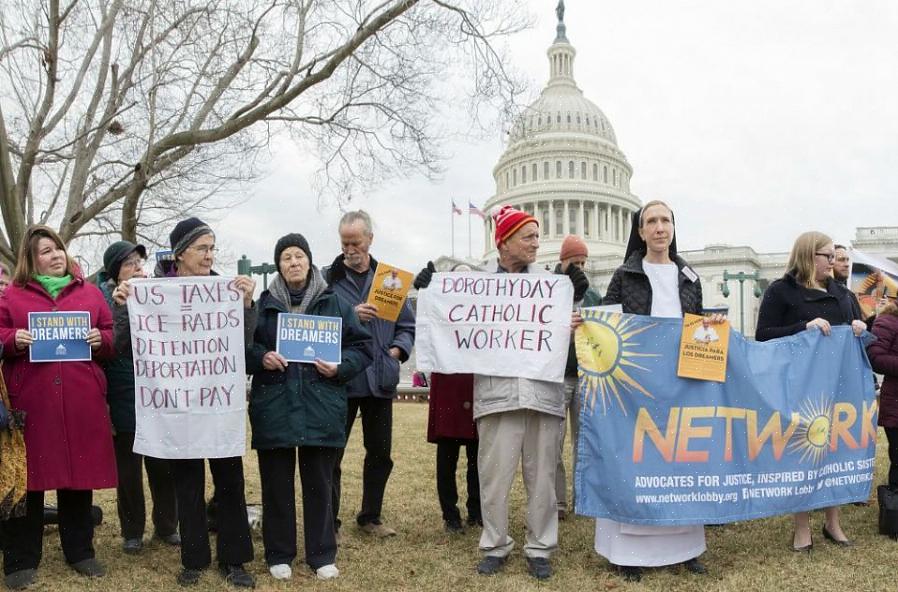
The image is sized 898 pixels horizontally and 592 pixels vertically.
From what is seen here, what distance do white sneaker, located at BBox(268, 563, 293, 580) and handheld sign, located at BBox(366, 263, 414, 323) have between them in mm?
1787

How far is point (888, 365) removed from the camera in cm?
551

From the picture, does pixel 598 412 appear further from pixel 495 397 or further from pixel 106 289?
pixel 106 289

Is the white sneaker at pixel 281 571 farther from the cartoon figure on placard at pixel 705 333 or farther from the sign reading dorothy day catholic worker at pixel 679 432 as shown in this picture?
the cartoon figure on placard at pixel 705 333

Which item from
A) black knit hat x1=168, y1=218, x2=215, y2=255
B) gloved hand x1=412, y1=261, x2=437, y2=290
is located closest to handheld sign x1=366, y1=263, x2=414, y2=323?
gloved hand x1=412, y1=261, x2=437, y2=290

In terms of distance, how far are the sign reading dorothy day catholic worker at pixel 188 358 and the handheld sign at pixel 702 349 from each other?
2647 mm

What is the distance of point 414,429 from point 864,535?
8077mm

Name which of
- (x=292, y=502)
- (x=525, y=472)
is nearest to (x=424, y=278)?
(x=525, y=472)

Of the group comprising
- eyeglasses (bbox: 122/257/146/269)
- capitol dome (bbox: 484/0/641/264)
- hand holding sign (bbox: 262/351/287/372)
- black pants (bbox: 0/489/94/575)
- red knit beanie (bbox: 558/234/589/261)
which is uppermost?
capitol dome (bbox: 484/0/641/264)

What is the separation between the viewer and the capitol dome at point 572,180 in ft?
293

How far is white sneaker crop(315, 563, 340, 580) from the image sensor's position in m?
4.67

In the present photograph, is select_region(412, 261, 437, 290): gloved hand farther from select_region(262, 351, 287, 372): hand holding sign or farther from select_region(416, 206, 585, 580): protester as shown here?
select_region(262, 351, 287, 372): hand holding sign

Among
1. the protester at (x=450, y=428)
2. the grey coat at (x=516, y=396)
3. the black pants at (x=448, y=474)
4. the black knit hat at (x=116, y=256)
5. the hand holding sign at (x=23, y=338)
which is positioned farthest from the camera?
the black pants at (x=448, y=474)

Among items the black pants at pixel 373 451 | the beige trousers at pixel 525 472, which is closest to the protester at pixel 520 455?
the beige trousers at pixel 525 472

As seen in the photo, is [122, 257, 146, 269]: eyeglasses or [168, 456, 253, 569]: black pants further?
[122, 257, 146, 269]: eyeglasses
